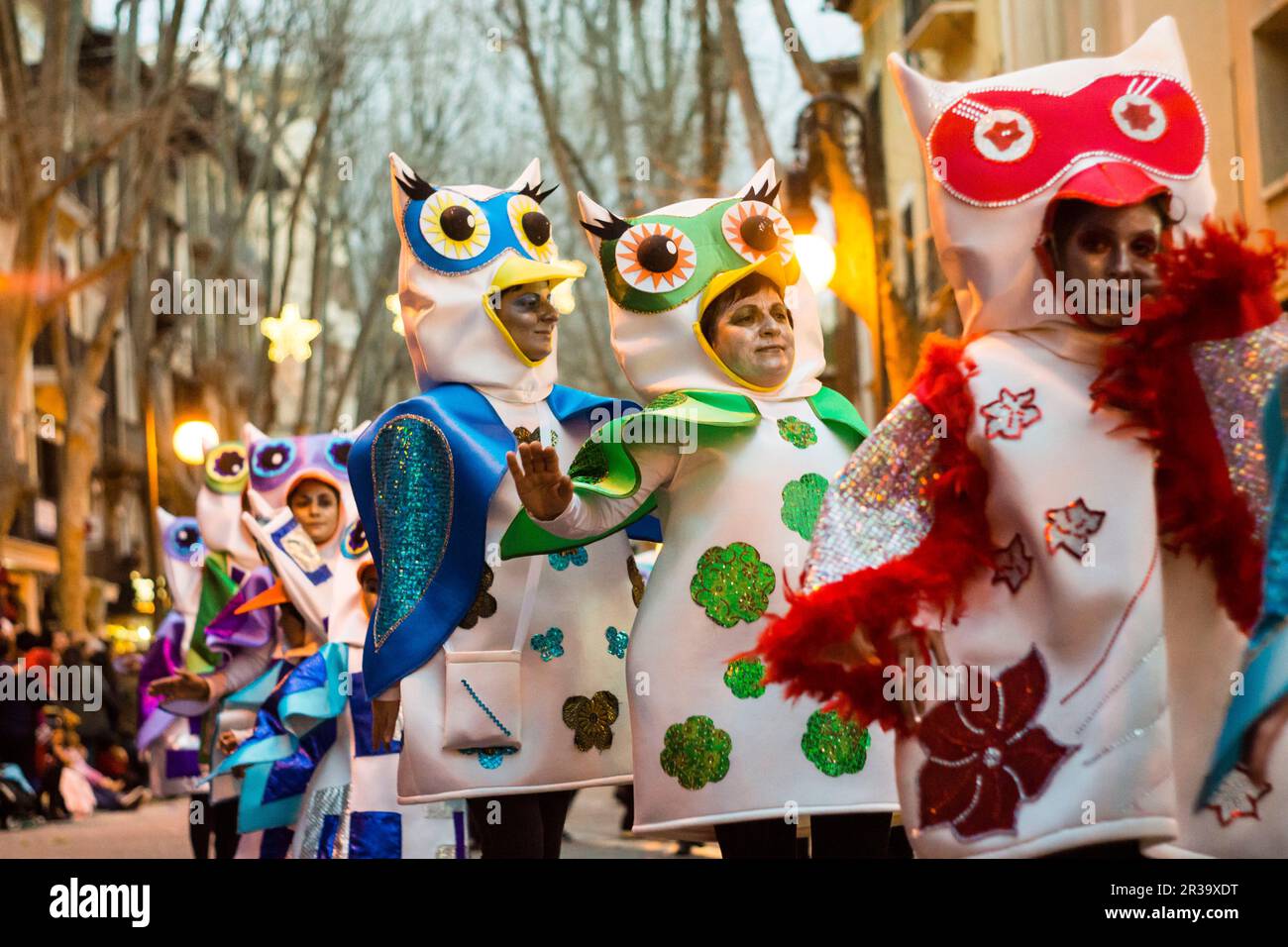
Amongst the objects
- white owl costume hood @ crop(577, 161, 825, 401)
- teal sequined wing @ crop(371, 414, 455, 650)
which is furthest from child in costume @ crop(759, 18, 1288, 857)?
teal sequined wing @ crop(371, 414, 455, 650)

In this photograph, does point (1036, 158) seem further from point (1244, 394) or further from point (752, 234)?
point (752, 234)

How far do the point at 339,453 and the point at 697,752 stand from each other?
4.04 meters

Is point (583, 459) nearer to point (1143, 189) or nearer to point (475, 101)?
point (1143, 189)

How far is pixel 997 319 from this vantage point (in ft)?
16.9

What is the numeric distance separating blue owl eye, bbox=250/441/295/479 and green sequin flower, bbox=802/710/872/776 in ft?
15.3

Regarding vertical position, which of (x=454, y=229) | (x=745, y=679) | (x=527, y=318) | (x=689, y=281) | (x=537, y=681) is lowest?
(x=745, y=679)

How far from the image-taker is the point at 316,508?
9.69 meters

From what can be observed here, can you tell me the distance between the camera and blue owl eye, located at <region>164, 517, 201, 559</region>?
1320 centimetres

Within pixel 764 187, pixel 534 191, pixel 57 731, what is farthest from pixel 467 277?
pixel 57 731

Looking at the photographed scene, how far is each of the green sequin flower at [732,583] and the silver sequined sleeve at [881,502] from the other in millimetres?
1234

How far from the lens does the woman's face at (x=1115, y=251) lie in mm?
4949

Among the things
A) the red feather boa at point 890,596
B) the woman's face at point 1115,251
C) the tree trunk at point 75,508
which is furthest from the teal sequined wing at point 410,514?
the tree trunk at point 75,508

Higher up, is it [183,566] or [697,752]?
[183,566]
